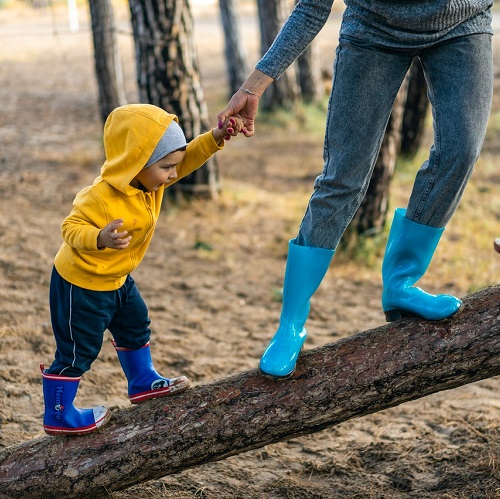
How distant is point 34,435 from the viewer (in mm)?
3541

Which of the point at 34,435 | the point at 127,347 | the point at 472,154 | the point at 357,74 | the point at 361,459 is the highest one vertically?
the point at 357,74

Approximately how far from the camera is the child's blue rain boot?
303 cm

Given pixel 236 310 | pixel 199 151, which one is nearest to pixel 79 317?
pixel 199 151

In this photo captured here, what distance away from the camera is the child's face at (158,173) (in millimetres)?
2666

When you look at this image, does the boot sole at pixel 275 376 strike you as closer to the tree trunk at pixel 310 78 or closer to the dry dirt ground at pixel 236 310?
the dry dirt ground at pixel 236 310

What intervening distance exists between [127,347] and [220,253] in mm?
3569

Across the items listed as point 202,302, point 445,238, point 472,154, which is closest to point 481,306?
point 472,154

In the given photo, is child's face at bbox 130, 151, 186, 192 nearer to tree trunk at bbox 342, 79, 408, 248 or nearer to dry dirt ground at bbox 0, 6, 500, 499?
dry dirt ground at bbox 0, 6, 500, 499

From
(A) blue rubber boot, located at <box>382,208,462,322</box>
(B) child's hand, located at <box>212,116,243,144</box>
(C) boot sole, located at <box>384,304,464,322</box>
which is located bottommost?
(C) boot sole, located at <box>384,304,464,322</box>

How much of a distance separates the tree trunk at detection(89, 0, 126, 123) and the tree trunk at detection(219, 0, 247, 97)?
9.91ft

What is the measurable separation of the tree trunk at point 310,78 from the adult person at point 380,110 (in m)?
8.42

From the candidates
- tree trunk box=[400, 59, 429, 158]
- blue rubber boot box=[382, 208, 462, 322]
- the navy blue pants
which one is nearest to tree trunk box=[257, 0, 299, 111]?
tree trunk box=[400, 59, 429, 158]

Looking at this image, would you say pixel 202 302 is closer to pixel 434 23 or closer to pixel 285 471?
pixel 285 471

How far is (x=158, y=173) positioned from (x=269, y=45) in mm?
7705
